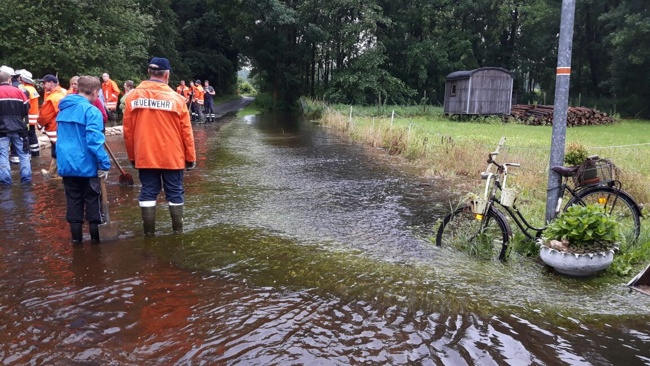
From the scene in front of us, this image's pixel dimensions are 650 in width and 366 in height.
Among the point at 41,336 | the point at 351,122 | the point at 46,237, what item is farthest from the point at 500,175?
the point at 351,122

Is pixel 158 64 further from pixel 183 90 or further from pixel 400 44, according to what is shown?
pixel 400 44

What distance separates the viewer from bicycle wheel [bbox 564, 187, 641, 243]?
5.39 m

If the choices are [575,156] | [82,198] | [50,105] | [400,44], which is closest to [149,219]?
[82,198]

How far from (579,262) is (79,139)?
5.27m

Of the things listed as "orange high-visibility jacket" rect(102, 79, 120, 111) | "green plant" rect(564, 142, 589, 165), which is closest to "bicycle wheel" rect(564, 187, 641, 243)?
"green plant" rect(564, 142, 589, 165)

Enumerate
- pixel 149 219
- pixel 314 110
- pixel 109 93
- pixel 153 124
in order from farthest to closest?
pixel 314 110 → pixel 109 93 → pixel 149 219 → pixel 153 124

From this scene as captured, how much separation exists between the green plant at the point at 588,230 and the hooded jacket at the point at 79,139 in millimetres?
4828

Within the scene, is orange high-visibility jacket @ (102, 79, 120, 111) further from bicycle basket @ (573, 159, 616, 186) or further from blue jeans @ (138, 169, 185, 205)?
bicycle basket @ (573, 159, 616, 186)

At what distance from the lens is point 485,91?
27000mm

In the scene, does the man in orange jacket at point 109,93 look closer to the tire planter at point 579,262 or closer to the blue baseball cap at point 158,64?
the blue baseball cap at point 158,64

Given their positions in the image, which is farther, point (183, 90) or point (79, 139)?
point (183, 90)

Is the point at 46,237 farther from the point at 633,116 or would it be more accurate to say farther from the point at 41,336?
the point at 633,116

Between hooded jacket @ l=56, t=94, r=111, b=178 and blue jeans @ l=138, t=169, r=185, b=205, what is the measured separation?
537 mm

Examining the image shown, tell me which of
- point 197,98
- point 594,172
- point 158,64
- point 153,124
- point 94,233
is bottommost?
point 94,233
